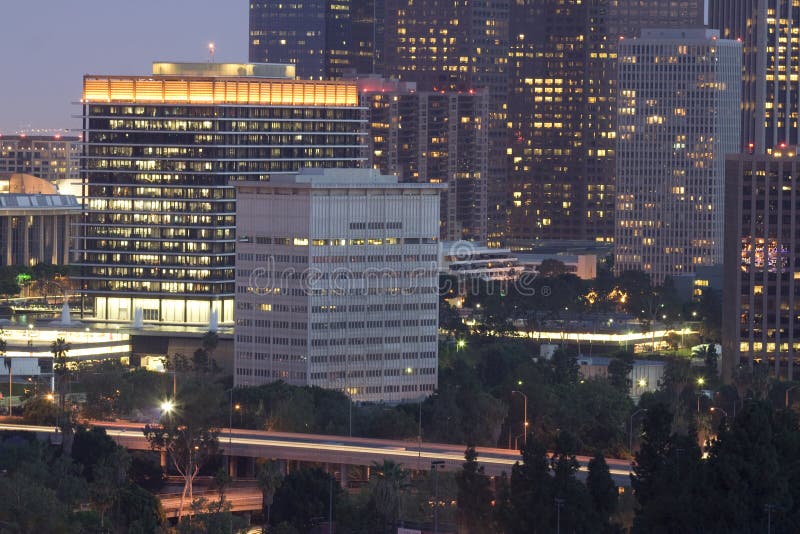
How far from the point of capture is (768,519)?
192m

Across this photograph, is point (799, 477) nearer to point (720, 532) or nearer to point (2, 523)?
point (720, 532)

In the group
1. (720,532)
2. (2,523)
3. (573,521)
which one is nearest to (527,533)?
(573,521)

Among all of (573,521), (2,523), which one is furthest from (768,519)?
(2,523)

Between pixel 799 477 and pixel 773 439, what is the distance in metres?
3.98

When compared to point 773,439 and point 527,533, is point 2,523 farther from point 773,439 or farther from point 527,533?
point 773,439

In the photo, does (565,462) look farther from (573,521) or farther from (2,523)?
(2,523)

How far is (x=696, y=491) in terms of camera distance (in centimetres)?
19312

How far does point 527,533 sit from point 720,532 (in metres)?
17.2

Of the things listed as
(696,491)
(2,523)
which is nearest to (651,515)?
(696,491)

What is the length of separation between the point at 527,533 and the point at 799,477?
73.8 feet

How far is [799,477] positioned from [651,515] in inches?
511

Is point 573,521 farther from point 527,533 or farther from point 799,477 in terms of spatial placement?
point 799,477

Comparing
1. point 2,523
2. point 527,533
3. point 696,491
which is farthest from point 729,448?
point 2,523

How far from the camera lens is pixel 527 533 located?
200 meters
